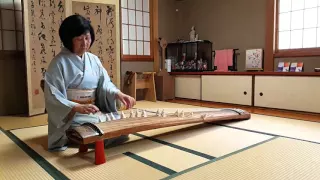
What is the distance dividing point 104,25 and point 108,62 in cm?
59

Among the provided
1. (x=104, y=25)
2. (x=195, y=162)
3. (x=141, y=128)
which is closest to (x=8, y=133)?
(x=141, y=128)

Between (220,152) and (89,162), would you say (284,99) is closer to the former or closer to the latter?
(220,152)

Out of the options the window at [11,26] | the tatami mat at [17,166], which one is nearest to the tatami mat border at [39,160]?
the tatami mat at [17,166]

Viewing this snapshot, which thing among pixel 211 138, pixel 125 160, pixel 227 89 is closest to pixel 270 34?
pixel 227 89

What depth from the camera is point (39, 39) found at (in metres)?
3.59

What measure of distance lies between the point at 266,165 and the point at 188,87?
3.57m

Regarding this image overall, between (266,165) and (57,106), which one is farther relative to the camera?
(57,106)

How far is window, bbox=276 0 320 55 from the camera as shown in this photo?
4.05 metres

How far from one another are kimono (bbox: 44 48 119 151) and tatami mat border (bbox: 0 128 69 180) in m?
0.14

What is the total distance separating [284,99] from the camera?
3.72 meters

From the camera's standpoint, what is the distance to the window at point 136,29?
16.9ft

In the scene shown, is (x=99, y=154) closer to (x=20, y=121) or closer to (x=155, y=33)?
(x=20, y=121)

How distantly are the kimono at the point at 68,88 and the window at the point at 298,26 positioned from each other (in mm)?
Result: 3299

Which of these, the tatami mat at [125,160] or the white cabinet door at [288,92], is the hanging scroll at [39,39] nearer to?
the tatami mat at [125,160]
